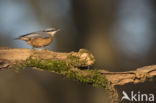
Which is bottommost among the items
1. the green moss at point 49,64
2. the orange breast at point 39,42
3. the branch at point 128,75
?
the branch at point 128,75

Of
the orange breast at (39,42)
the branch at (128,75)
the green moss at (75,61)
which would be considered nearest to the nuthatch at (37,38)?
the orange breast at (39,42)

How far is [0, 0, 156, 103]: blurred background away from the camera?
19.4 feet

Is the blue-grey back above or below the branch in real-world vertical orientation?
above

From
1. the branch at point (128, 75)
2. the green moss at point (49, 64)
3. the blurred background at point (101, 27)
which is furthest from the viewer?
the blurred background at point (101, 27)

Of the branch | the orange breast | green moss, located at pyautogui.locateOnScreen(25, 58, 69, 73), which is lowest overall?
the branch

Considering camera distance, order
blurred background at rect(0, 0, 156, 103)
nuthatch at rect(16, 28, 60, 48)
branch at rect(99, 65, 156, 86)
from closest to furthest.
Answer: branch at rect(99, 65, 156, 86) < nuthatch at rect(16, 28, 60, 48) < blurred background at rect(0, 0, 156, 103)

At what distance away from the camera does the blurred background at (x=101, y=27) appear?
232 inches

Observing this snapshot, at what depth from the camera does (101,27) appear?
6.03 m

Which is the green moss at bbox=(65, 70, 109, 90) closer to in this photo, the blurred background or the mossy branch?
the mossy branch

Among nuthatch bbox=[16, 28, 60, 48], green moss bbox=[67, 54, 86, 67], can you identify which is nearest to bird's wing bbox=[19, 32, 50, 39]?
nuthatch bbox=[16, 28, 60, 48]

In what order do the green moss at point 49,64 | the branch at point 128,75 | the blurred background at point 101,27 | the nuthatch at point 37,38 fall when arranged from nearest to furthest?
1. the green moss at point 49,64
2. the branch at point 128,75
3. the nuthatch at point 37,38
4. the blurred background at point 101,27

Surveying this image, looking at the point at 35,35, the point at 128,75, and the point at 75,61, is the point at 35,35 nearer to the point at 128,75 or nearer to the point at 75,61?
the point at 75,61

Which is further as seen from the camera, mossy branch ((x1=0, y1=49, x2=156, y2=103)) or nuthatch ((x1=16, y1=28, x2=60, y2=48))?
nuthatch ((x1=16, y1=28, x2=60, y2=48))

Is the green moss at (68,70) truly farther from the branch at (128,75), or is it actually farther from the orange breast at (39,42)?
the orange breast at (39,42)
